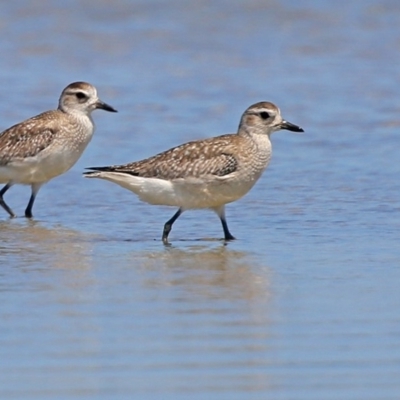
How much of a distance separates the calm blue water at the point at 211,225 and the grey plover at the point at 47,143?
325mm

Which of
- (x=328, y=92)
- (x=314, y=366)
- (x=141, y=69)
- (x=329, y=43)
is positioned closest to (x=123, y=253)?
(x=314, y=366)

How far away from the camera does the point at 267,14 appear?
23.8 m

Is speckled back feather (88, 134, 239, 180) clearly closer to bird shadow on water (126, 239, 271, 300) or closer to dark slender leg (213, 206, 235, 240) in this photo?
dark slender leg (213, 206, 235, 240)

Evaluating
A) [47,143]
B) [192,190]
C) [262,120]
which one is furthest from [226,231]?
[47,143]

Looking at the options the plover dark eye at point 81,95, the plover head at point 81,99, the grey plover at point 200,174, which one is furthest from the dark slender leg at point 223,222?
the plover dark eye at point 81,95

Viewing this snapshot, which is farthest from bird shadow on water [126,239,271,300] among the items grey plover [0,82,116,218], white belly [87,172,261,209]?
grey plover [0,82,116,218]

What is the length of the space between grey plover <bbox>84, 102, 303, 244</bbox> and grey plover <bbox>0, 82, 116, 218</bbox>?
183 cm

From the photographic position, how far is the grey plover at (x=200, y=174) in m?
11.0

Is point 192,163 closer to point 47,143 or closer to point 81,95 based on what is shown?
point 47,143

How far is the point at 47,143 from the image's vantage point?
43.1 feet

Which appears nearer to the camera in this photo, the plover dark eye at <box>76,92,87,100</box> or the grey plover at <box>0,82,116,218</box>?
the grey plover at <box>0,82,116,218</box>

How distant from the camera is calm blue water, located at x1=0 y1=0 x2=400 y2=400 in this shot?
22.1 ft

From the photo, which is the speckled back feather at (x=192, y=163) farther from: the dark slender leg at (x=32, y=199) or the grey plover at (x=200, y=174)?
the dark slender leg at (x=32, y=199)

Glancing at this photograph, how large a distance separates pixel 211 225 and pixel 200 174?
0.71 metres
